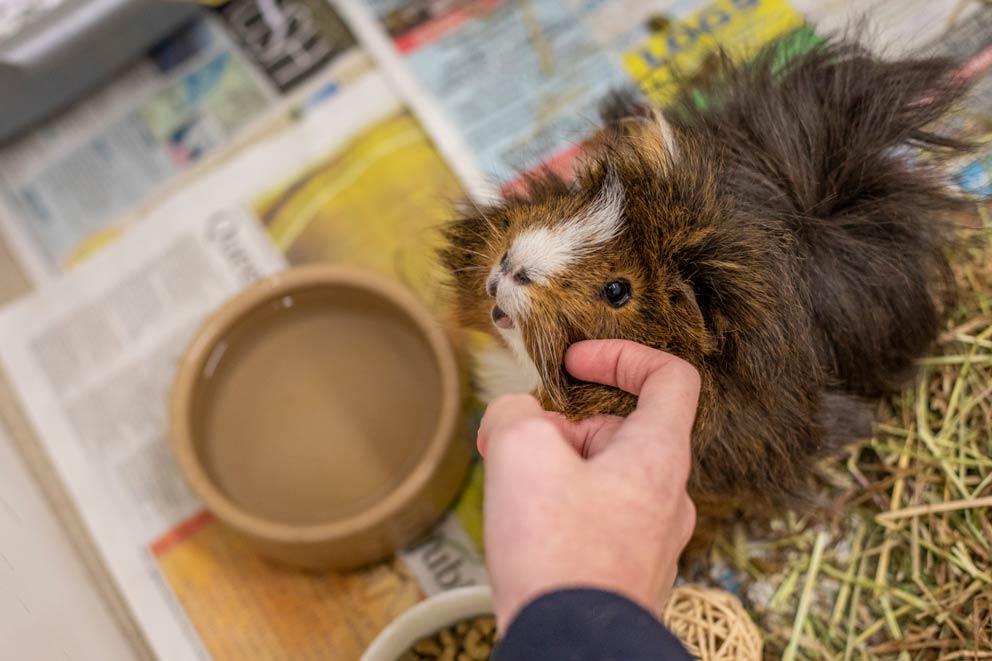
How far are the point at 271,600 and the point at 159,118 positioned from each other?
868 mm

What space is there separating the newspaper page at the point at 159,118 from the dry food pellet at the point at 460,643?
90cm

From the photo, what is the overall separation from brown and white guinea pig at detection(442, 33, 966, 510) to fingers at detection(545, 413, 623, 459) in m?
0.05

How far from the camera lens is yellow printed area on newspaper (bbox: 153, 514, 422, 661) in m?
1.24

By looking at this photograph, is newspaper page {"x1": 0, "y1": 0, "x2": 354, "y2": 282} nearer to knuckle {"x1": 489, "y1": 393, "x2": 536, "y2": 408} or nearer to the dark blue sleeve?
knuckle {"x1": 489, "y1": 393, "x2": 536, "y2": 408}

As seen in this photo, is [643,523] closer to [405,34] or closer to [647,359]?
[647,359]

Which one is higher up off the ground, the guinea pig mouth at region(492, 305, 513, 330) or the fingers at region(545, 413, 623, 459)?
the guinea pig mouth at region(492, 305, 513, 330)

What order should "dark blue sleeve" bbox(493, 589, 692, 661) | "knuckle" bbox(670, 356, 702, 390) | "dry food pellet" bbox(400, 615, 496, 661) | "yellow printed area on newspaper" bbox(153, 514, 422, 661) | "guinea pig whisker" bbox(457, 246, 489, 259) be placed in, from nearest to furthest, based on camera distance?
1. "dark blue sleeve" bbox(493, 589, 692, 661)
2. "knuckle" bbox(670, 356, 702, 390)
3. "guinea pig whisker" bbox(457, 246, 489, 259)
4. "dry food pellet" bbox(400, 615, 496, 661)
5. "yellow printed area on newspaper" bbox(153, 514, 422, 661)

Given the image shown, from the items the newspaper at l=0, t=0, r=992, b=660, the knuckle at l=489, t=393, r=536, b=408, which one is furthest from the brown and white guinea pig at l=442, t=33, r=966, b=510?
the newspaper at l=0, t=0, r=992, b=660

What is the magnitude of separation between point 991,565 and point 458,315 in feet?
2.53

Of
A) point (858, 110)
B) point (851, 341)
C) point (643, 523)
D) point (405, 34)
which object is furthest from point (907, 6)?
point (643, 523)

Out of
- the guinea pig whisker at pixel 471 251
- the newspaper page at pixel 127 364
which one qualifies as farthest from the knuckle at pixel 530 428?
the newspaper page at pixel 127 364

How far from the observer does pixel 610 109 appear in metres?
1.17

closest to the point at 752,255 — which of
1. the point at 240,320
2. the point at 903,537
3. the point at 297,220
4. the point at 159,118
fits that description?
the point at 903,537

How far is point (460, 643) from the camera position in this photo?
3.62 ft
